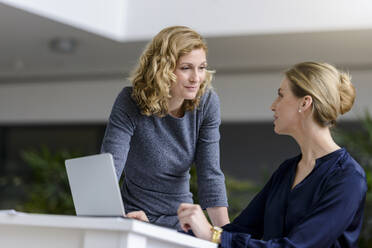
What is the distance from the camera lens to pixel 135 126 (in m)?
2.72

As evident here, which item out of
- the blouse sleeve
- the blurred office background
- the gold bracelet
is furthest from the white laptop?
the blurred office background

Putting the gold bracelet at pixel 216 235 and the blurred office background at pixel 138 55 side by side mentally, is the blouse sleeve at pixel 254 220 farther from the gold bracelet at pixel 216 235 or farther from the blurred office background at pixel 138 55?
the blurred office background at pixel 138 55

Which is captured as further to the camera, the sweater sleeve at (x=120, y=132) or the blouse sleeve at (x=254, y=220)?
the sweater sleeve at (x=120, y=132)

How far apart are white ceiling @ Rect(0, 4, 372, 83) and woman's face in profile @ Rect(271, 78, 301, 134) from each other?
10.9 feet

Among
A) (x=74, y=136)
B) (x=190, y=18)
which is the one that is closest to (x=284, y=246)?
(x=190, y=18)

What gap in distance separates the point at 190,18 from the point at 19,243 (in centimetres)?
405

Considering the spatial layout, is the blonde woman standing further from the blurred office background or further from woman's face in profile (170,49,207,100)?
the blurred office background

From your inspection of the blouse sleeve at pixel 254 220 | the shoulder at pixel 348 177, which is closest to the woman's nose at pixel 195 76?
the blouse sleeve at pixel 254 220

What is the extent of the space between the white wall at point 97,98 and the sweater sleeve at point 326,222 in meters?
4.64

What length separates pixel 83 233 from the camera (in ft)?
5.85

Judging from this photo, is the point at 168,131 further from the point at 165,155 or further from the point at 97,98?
the point at 97,98

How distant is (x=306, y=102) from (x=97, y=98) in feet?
18.7

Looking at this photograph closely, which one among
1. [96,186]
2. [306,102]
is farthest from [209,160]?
[96,186]

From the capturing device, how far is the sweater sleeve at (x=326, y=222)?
2.07 metres
